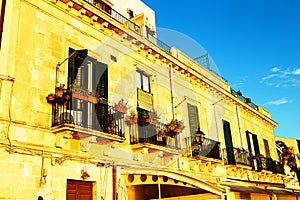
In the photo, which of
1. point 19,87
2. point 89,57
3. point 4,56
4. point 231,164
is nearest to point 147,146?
point 89,57

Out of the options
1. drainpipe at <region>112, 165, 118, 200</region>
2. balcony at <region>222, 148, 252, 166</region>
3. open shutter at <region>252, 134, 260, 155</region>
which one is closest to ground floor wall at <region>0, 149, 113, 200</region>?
drainpipe at <region>112, 165, 118, 200</region>

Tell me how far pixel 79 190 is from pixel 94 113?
2.22 meters

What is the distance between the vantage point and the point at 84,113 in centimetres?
899

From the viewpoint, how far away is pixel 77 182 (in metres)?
8.80

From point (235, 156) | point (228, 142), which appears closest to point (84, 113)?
point (235, 156)

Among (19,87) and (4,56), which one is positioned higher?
(4,56)

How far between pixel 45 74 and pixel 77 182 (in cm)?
318

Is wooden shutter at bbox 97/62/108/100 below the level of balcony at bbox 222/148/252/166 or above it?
above

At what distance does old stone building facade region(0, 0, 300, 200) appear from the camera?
7.86m

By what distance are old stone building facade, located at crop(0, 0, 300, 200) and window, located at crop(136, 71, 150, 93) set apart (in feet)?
0.20

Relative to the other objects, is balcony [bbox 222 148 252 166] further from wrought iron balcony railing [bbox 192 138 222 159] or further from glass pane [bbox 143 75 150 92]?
glass pane [bbox 143 75 150 92]

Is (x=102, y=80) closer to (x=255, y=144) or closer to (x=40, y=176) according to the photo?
(x=40, y=176)

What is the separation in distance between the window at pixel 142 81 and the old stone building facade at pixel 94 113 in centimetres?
6

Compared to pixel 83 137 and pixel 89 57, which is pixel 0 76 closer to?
pixel 83 137
